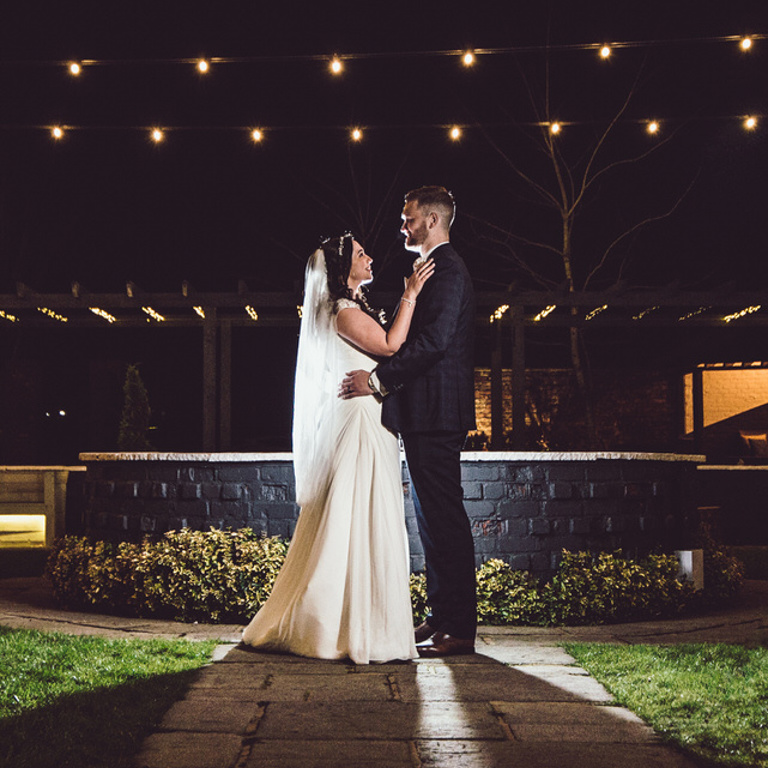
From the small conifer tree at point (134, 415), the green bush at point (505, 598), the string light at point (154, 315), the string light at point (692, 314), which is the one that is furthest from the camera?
the string light at point (692, 314)

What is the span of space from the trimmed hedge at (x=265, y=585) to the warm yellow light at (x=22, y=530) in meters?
5.23

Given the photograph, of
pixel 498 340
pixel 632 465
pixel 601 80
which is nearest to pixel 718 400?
pixel 601 80

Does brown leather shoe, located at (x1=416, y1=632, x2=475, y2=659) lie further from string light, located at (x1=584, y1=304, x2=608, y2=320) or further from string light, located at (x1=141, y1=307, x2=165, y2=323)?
string light, located at (x1=584, y1=304, x2=608, y2=320)

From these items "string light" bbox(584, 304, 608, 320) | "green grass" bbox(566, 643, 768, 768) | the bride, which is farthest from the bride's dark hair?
"string light" bbox(584, 304, 608, 320)

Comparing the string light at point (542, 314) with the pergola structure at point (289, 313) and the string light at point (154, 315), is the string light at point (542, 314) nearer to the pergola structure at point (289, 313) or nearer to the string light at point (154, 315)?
the pergola structure at point (289, 313)

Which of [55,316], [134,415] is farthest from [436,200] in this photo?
[55,316]

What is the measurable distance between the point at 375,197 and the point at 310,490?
13167 mm

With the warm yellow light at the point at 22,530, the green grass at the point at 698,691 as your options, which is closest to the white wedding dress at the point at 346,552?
the green grass at the point at 698,691

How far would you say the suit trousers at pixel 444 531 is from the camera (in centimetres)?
397

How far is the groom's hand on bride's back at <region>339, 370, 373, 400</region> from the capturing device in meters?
4.14

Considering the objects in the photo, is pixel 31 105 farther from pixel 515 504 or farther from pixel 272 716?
pixel 272 716

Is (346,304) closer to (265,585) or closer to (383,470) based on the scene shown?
(383,470)

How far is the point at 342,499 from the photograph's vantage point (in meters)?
4.02

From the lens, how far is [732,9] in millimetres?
9227
